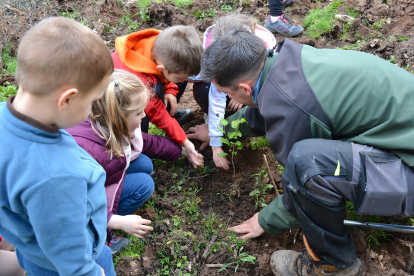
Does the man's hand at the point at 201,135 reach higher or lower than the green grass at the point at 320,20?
lower

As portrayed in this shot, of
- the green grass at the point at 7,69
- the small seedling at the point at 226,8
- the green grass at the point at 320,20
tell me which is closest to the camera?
the green grass at the point at 7,69

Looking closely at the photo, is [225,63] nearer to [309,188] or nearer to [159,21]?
[309,188]

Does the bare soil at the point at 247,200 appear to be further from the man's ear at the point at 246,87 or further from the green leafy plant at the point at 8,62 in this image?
the man's ear at the point at 246,87

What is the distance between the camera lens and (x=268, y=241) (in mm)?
2549

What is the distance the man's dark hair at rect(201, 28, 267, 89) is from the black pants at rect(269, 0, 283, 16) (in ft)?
8.71

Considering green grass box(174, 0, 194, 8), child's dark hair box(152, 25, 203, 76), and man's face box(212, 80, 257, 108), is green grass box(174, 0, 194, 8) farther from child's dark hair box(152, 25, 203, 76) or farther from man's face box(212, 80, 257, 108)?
man's face box(212, 80, 257, 108)

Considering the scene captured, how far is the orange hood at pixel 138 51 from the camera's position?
2715 millimetres

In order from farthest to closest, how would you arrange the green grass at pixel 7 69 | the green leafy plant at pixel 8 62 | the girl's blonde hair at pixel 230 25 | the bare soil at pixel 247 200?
the green leafy plant at pixel 8 62, the green grass at pixel 7 69, the girl's blonde hair at pixel 230 25, the bare soil at pixel 247 200

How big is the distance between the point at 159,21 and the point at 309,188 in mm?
4102

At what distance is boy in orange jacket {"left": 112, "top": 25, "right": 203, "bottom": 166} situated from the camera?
2.70 metres

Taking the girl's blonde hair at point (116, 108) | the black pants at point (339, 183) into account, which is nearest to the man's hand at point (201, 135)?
the girl's blonde hair at point (116, 108)

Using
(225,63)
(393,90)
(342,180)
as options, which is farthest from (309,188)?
(225,63)

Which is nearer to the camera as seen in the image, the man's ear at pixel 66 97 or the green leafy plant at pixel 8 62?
the man's ear at pixel 66 97

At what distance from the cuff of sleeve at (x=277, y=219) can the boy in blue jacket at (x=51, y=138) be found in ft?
4.28
